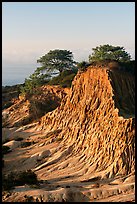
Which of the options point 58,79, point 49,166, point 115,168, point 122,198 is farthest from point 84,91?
point 58,79

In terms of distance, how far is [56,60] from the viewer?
67500 mm

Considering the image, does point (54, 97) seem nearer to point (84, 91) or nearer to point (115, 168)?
point (84, 91)

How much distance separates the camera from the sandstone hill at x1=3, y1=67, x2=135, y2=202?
61.4ft

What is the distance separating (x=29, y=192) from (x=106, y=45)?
46.5 meters

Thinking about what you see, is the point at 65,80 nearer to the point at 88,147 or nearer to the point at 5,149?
the point at 5,149

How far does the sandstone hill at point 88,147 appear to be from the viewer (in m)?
18.7

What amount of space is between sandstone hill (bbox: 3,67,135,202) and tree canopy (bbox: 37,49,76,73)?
3047 cm

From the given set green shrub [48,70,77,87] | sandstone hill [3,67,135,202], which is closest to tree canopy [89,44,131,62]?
green shrub [48,70,77,87]

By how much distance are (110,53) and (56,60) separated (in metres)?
13.4

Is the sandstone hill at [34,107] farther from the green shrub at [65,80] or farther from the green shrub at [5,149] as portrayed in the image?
the green shrub at [5,149]

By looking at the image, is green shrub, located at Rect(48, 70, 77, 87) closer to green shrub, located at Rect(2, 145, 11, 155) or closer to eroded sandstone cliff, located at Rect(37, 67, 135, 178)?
eroded sandstone cliff, located at Rect(37, 67, 135, 178)

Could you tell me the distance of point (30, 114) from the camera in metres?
45.5

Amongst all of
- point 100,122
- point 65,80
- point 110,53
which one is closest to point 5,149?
point 100,122

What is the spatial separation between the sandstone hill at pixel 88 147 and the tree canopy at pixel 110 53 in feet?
78.9
